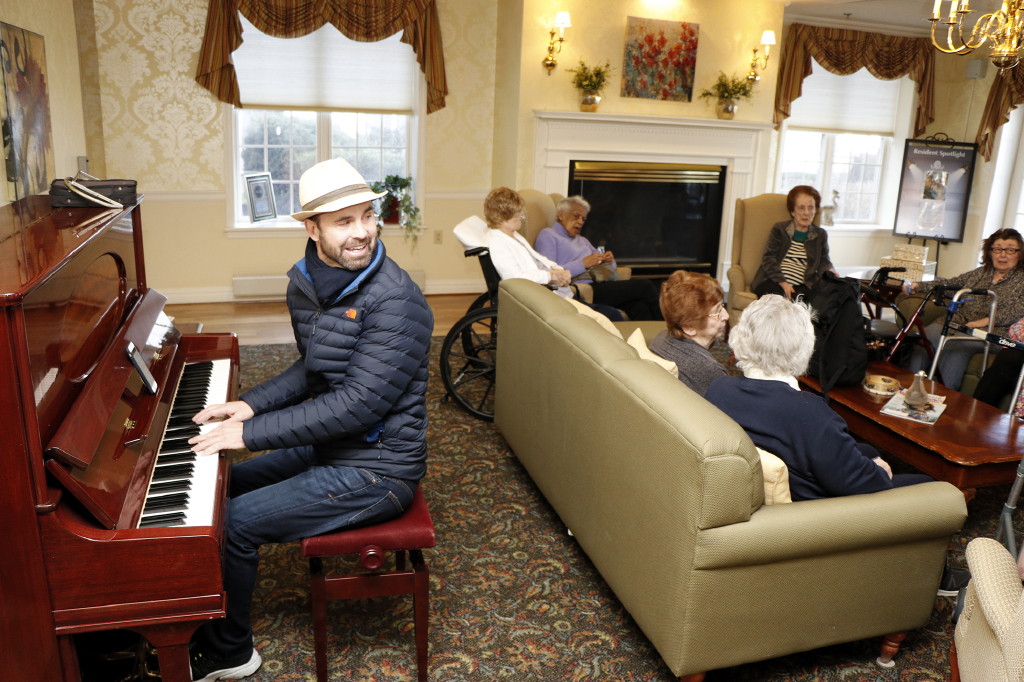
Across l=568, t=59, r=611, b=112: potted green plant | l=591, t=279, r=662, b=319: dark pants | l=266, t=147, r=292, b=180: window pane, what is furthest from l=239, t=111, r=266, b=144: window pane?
l=591, t=279, r=662, b=319: dark pants

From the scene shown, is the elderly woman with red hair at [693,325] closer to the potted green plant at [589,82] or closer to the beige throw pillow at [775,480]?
the beige throw pillow at [775,480]

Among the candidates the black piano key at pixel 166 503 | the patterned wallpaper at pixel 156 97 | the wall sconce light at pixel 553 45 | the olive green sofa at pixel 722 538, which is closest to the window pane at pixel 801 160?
the wall sconce light at pixel 553 45

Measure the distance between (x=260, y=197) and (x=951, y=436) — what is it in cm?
525

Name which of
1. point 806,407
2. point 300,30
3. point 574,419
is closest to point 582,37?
point 300,30

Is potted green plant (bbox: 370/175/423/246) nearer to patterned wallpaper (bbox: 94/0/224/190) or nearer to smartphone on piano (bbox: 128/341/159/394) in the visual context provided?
patterned wallpaper (bbox: 94/0/224/190)

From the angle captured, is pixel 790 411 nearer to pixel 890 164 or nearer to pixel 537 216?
pixel 537 216

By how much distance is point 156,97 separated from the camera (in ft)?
19.5

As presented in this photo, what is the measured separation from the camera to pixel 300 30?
19.8 feet

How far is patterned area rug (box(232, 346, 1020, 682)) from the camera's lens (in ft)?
7.43

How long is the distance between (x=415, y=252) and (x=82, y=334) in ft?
17.0

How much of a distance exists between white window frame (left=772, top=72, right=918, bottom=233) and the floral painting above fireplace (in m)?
1.63

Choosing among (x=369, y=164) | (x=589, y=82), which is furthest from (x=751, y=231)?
(x=369, y=164)

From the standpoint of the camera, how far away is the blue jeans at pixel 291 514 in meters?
2.00

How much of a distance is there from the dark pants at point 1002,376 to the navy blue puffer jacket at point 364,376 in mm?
3095
